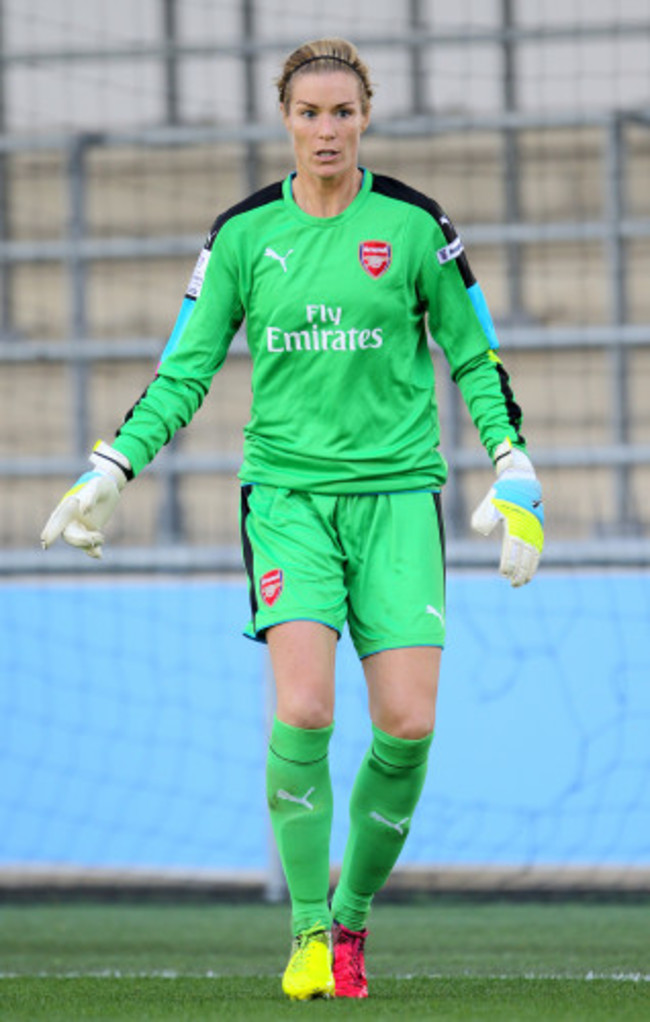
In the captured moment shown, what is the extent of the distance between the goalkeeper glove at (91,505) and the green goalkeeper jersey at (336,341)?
0.05m

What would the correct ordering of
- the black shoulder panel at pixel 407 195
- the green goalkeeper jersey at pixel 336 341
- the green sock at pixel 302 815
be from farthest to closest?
the black shoulder panel at pixel 407 195
the green goalkeeper jersey at pixel 336 341
the green sock at pixel 302 815

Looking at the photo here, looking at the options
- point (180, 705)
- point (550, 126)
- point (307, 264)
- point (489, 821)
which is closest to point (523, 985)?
point (307, 264)

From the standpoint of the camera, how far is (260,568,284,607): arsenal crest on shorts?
389cm

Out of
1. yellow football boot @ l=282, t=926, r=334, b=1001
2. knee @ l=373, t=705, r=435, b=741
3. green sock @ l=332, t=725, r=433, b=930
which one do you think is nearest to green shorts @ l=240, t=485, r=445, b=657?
knee @ l=373, t=705, r=435, b=741

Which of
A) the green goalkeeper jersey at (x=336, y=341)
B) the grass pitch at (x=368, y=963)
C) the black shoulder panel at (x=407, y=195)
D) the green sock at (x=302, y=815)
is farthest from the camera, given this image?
the black shoulder panel at (x=407, y=195)

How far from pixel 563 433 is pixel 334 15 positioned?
7.37 ft

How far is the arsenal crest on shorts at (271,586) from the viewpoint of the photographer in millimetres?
3891

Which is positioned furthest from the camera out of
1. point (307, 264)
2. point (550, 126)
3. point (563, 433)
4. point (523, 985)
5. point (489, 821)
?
point (563, 433)

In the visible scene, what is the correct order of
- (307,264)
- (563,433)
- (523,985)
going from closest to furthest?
1. (307,264)
2. (523,985)
3. (563,433)

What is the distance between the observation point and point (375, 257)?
3.96 m

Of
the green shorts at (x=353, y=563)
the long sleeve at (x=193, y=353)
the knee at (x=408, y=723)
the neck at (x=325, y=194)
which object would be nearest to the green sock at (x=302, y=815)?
the knee at (x=408, y=723)

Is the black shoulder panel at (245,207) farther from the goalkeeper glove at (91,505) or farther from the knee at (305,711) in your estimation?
the knee at (305,711)

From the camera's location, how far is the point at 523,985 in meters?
4.34

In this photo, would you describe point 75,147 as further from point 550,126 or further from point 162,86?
point 550,126
